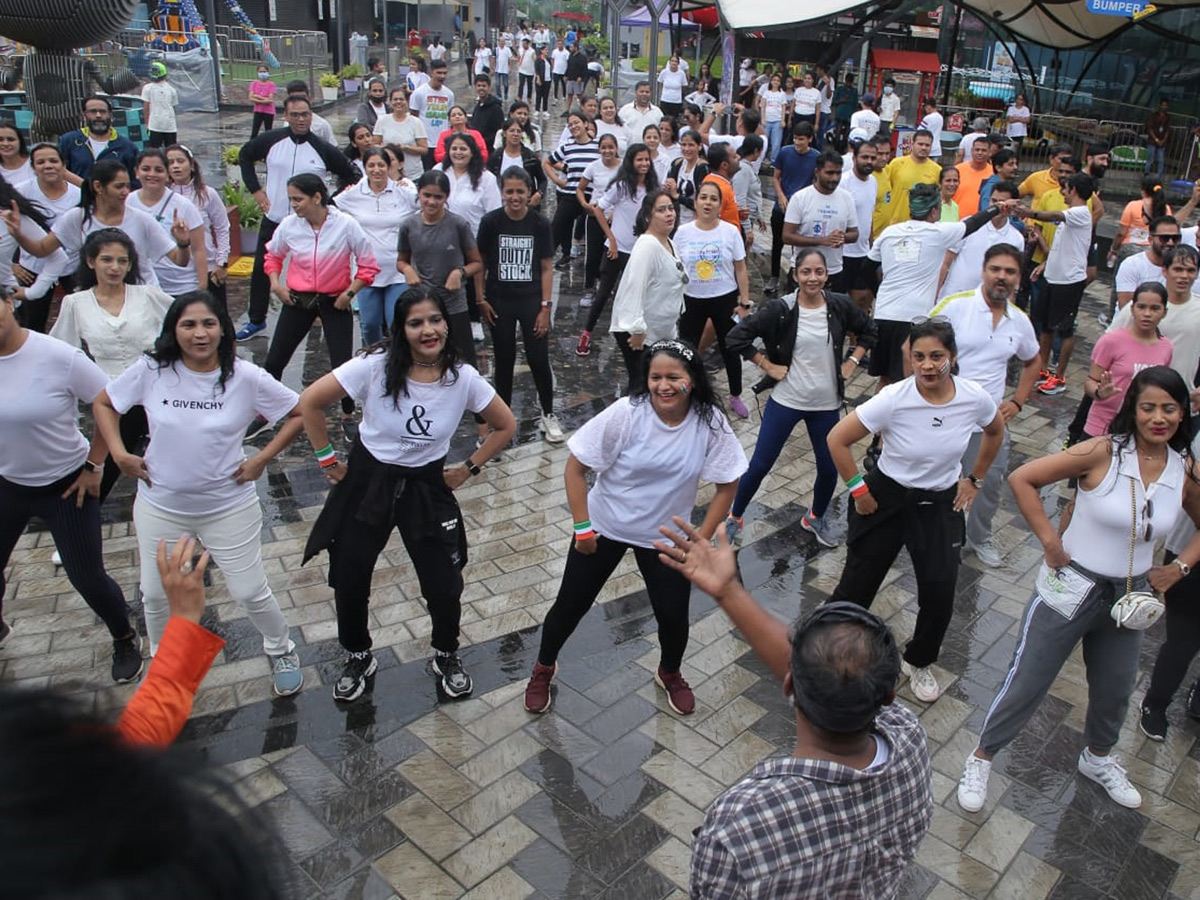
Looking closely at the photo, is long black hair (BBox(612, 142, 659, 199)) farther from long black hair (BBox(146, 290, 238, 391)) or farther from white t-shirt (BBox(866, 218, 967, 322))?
long black hair (BBox(146, 290, 238, 391))

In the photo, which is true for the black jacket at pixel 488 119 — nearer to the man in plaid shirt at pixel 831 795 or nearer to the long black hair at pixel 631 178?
the long black hair at pixel 631 178

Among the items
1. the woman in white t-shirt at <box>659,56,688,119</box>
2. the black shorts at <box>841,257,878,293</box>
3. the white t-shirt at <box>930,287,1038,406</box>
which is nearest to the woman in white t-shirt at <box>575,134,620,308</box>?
the black shorts at <box>841,257,878,293</box>

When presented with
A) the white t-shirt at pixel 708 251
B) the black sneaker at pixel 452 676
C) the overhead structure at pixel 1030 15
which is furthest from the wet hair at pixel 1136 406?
the overhead structure at pixel 1030 15

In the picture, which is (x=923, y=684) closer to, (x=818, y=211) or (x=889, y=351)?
(x=889, y=351)

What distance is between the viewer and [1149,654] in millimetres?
5480

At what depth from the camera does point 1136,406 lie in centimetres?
390

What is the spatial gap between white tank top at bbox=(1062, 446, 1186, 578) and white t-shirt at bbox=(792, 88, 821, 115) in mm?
17069

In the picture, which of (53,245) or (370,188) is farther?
(370,188)

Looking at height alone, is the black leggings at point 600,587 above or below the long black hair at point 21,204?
below

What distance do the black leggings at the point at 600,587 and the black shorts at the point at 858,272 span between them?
5.68 meters

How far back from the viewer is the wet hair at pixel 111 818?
907 mm

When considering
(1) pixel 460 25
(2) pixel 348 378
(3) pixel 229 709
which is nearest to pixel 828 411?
(2) pixel 348 378

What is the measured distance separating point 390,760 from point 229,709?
86 cm

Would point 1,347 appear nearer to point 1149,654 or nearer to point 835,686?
point 835,686
